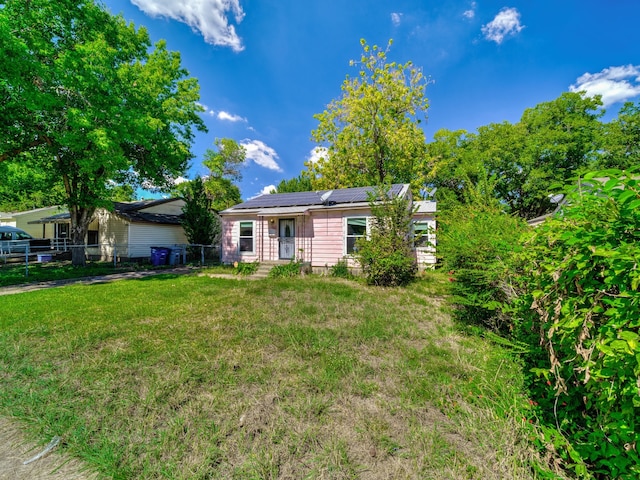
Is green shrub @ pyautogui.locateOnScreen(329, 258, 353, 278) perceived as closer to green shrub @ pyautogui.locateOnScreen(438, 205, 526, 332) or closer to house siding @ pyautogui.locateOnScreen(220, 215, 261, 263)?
house siding @ pyautogui.locateOnScreen(220, 215, 261, 263)

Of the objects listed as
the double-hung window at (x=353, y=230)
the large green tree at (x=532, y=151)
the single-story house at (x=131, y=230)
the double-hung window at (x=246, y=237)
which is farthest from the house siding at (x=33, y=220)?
the large green tree at (x=532, y=151)

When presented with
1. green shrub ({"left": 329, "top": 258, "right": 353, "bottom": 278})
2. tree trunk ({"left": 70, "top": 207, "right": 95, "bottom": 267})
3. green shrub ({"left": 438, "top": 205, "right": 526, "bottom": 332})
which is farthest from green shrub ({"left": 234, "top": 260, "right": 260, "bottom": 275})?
tree trunk ({"left": 70, "top": 207, "right": 95, "bottom": 267})

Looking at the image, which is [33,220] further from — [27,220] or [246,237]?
[246,237]

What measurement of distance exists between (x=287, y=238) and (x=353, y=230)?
3.29 meters

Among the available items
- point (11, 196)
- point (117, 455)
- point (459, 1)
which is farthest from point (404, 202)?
point (11, 196)

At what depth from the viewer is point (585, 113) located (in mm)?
17438

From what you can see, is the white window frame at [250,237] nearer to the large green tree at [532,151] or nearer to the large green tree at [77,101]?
the large green tree at [77,101]

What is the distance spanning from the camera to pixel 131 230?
17016 millimetres

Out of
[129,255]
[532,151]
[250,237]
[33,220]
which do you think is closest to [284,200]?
[250,237]

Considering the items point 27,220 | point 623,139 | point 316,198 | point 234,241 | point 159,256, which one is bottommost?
point 159,256

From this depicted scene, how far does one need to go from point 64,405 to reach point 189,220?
1626 cm

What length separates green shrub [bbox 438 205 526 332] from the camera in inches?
148

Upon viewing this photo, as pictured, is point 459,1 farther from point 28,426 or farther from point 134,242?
point 134,242

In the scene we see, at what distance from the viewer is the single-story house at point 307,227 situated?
34.7ft
